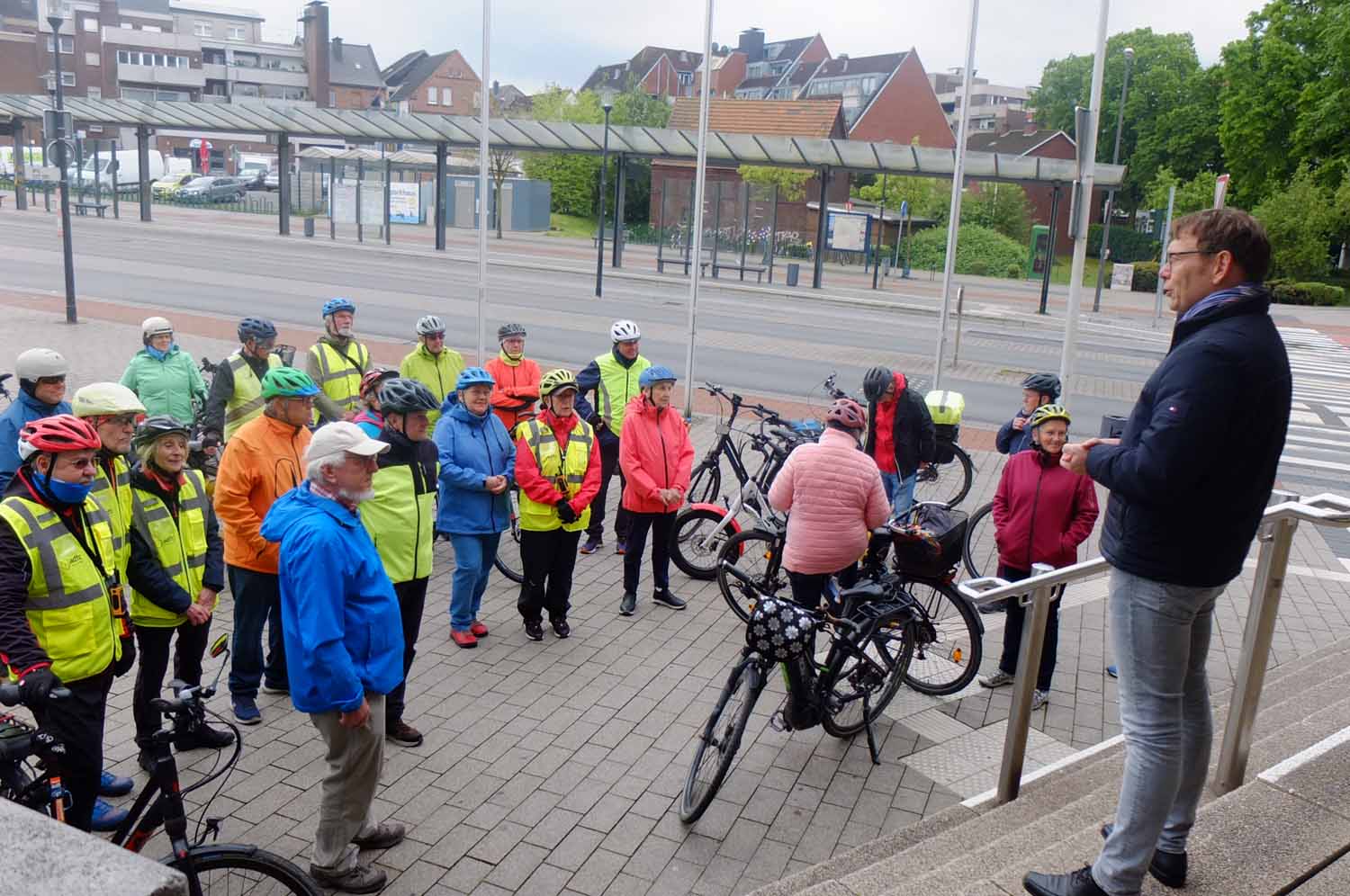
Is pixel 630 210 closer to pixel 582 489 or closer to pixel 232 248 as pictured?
pixel 232 248

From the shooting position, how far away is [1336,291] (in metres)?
42.1

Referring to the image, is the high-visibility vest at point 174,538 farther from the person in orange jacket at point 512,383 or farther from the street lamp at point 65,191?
the street lamp at point 65,191

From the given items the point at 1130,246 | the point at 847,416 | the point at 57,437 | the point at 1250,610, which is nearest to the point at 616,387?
the point at 847,416

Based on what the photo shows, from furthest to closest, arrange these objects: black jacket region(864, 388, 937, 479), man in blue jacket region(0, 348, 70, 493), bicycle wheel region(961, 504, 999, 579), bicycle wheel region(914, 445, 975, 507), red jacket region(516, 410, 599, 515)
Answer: bicycle wheel region(914, 445, 975, 507) → bicycle wheel region(961, 504, 999, 579) → black jacket region(864, 388, 937, 479) → red jacket region(516, 410, 599, 515) → man in blue jacket region(0, 348, 70, 493)

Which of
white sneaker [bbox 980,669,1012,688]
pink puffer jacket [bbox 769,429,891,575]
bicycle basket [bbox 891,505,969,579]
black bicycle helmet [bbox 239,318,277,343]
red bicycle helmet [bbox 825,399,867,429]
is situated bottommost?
white sneaker [bbox 980,669,1012,688]

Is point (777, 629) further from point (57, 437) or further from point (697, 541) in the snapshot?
point (697, 541)

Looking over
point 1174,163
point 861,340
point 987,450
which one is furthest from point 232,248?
point 1174,163

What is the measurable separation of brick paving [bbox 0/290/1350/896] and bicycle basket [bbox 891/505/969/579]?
84cm

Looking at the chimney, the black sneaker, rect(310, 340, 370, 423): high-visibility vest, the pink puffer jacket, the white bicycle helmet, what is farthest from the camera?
the chimney

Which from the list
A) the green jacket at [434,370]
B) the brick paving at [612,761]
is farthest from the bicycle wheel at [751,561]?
the green jacket at [434,370]

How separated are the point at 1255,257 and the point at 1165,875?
6.22 feet

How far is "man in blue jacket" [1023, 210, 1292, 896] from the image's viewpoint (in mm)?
3051

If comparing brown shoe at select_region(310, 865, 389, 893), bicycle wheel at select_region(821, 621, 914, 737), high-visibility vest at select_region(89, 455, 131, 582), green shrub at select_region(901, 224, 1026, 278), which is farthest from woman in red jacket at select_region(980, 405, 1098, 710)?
green shrub at select_region(901, 224, 1026, 278)

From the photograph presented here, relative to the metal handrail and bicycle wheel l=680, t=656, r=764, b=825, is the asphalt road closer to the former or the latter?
bicycle wheel l=680, t=656, r=764, b=825
